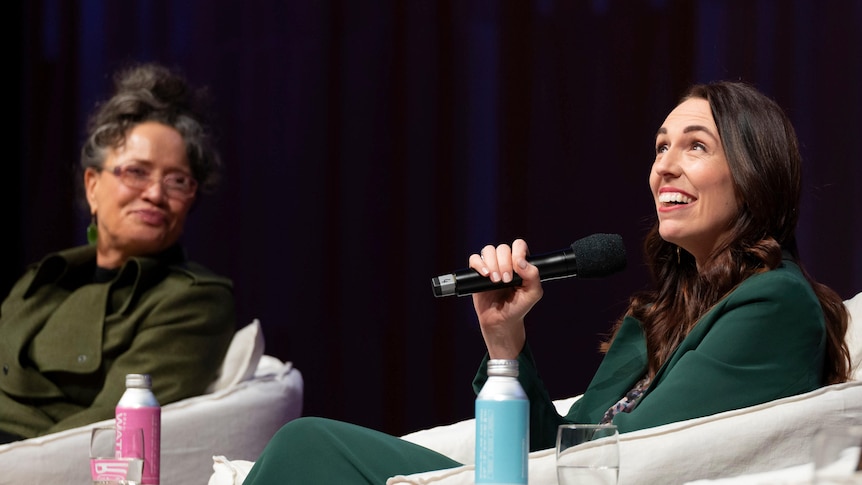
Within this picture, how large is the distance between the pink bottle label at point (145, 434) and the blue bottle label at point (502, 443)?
619 mm

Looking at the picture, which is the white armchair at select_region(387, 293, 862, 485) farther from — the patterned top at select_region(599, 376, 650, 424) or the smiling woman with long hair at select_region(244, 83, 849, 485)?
the patterned top at select_region(599, 376, 650, 424)

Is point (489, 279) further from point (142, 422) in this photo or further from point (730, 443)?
point (142, 422)

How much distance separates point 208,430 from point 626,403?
1077 millimetres

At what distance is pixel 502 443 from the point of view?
121 centimetres

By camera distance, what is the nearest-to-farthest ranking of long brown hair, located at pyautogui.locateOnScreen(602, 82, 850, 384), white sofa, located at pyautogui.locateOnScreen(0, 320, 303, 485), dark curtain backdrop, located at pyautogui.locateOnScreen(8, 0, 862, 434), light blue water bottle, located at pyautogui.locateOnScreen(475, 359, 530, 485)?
light blue water bottle, located at pyautogui.locateOnScreen(475, 359, 530, 485) < long brown hair, located at pyautogui.locateOnScreen(602, 82, 850, 384) < white sofa, located at pyautogui.locateOnScreen(0, 320, 303, 485) < dark curtain backdrop, located at pyautogui.locateOnScreen(8, 0, 862, 434)

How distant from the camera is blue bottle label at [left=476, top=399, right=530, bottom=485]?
1.21 metres

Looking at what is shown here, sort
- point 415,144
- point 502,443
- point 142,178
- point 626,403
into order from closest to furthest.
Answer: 1. point 502,443
2. point 626,403
3. point 142,178
4. point 415,144

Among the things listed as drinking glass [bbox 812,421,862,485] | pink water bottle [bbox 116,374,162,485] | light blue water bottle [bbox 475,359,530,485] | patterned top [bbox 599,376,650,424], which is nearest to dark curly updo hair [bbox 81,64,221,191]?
pink water bottle [bbox 116,374,162,485]

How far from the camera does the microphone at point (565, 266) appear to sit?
1.56 meters

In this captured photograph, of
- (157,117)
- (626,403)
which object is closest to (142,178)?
(157,117)

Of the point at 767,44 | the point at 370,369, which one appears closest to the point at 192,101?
the point at 370,369

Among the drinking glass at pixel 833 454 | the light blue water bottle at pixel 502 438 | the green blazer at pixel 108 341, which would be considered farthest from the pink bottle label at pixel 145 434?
the drinking glass at pixel 833 454

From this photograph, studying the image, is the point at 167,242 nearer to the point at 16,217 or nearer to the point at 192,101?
the point at 192,101

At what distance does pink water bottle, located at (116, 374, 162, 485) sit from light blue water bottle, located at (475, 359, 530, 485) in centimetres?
61
